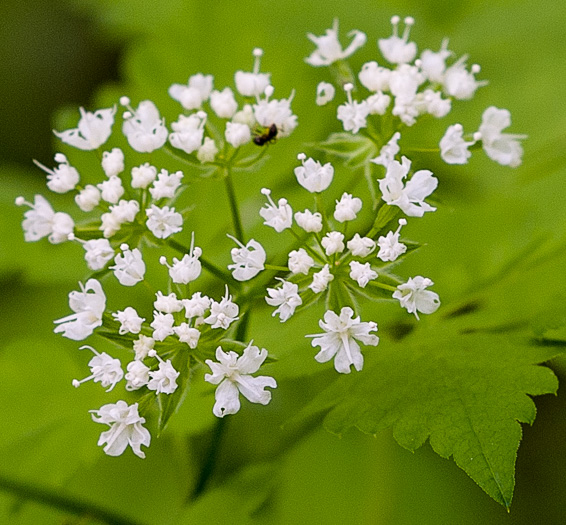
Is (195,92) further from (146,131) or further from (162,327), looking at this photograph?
(162,327)

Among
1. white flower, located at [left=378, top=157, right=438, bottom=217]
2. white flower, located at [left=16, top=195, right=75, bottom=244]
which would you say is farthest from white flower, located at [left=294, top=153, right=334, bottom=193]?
white flower, located at [left=16, top=195, right=75, bottom=244]

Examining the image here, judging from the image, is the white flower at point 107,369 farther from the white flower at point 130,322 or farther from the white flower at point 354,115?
the white flower at point 354,115

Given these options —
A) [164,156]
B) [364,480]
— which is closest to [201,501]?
[364,480]

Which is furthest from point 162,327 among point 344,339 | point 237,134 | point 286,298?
point 237,134

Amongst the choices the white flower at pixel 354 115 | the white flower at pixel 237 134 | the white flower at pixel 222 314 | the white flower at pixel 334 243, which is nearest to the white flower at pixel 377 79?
the white flower at pixel 354 115

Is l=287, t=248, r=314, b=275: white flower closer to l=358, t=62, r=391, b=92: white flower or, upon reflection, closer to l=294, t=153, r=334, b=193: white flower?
l=294, t=153, r=334, b=193: white flower

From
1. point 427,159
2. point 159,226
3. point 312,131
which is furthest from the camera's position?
point 427,159

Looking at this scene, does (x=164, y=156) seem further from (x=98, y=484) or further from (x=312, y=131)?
(x=98, y=484)
